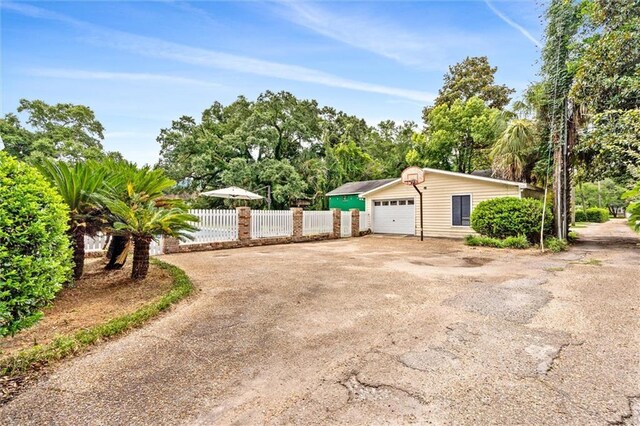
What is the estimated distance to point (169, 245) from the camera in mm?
9578

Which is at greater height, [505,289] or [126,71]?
[126,71]

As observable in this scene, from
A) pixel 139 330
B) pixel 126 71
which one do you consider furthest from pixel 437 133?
pixel 139 330

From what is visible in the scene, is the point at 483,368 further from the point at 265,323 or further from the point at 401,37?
the point at 401,37

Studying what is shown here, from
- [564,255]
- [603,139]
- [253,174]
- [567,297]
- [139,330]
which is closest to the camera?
[139,330]

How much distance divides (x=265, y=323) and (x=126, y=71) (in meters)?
10.5

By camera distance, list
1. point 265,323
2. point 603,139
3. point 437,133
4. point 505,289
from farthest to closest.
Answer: point 437,133, point 603,139, point 505,289, point 265,323

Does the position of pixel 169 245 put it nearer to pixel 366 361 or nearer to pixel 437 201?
pixel 366 361

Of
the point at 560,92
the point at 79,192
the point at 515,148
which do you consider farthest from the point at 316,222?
Answer: the point at 560,92

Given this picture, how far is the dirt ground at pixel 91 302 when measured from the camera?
3.14 metres

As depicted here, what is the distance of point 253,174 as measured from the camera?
20078 mm

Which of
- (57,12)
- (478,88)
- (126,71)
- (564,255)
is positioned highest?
(478,88)

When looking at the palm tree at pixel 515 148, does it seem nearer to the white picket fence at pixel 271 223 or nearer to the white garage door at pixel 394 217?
the white garage door at pixel 394 217

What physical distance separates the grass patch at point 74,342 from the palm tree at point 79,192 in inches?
72.0

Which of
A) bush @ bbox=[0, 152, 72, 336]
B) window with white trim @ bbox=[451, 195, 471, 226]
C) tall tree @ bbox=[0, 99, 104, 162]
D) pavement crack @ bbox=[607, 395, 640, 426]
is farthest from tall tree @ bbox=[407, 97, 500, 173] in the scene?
tall tree @ bbox=[0, 99, 104, 162]
